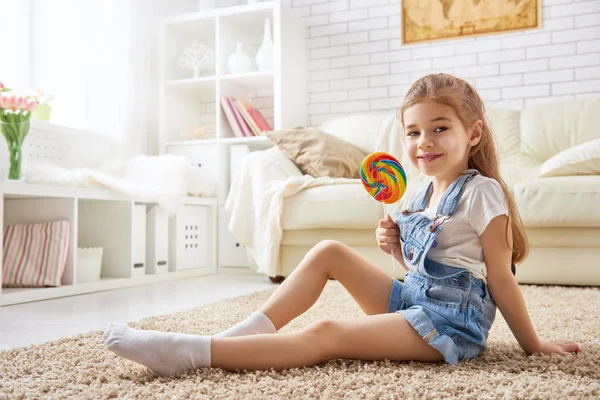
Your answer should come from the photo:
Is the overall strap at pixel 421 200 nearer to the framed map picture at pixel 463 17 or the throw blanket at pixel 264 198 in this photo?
the throw blanket at pixel 264 198

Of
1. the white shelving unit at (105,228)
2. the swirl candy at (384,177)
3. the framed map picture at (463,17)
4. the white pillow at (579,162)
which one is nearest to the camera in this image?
the swirl candy at (384,177)

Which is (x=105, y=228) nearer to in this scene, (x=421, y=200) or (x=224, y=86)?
(x=224, y=86)

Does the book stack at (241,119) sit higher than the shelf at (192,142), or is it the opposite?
the book stack at (241,119)

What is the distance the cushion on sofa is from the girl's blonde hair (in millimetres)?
1872

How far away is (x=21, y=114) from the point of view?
259 centimetres

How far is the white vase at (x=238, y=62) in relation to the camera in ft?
12.9

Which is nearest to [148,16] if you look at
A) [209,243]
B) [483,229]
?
[209,243]

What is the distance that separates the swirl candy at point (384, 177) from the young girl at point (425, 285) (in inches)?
4.4

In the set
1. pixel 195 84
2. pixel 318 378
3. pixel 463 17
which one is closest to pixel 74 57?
pixel 195 84

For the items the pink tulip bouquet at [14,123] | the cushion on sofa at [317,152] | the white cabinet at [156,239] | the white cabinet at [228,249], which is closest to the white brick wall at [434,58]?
the cushion on sofa at [317,152]

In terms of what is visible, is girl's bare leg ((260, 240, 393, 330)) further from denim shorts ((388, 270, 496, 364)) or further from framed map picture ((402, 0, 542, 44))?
framed map picture ((402, 0, 542, 44))

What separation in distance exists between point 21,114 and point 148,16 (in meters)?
1.83

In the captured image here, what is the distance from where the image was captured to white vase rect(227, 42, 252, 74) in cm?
392

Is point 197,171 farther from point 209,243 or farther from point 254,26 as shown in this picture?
point 254,26
